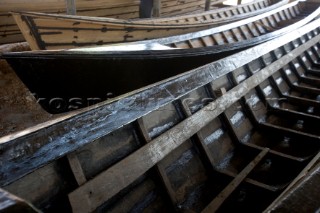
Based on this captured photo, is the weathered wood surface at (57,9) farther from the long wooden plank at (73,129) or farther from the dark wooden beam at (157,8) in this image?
the long wooden plank at (73,129)

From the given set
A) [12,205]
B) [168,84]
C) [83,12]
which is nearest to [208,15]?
[83,12]

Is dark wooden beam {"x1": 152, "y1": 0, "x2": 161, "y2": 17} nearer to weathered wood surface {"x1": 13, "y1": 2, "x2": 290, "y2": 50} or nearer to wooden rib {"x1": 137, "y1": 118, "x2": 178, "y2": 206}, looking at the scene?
weathered wood surface {"x1": 13, "y1": 2, "x2": 290, "y2": 50}

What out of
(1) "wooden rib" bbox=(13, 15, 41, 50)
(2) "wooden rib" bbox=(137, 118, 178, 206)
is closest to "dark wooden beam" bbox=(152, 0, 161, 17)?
(1) "wooden rib" bbox=(13, 15, 41, 50)

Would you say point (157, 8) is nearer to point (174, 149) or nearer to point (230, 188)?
point (174, 149)

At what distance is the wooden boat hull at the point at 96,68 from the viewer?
265cm

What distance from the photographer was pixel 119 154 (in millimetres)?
1835

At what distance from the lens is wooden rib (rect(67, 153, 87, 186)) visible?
4.96 feet

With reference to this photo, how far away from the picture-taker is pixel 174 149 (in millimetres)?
2223

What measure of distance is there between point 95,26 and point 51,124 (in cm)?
315

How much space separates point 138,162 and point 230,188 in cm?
84

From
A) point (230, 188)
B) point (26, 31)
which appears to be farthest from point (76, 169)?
point (26, 31)

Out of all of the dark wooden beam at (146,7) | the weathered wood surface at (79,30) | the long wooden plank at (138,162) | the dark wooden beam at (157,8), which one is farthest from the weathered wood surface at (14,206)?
the dark wooden beam at (146,7)

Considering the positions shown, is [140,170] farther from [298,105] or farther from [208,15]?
[208,15]

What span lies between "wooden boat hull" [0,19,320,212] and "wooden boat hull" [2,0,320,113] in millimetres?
315
